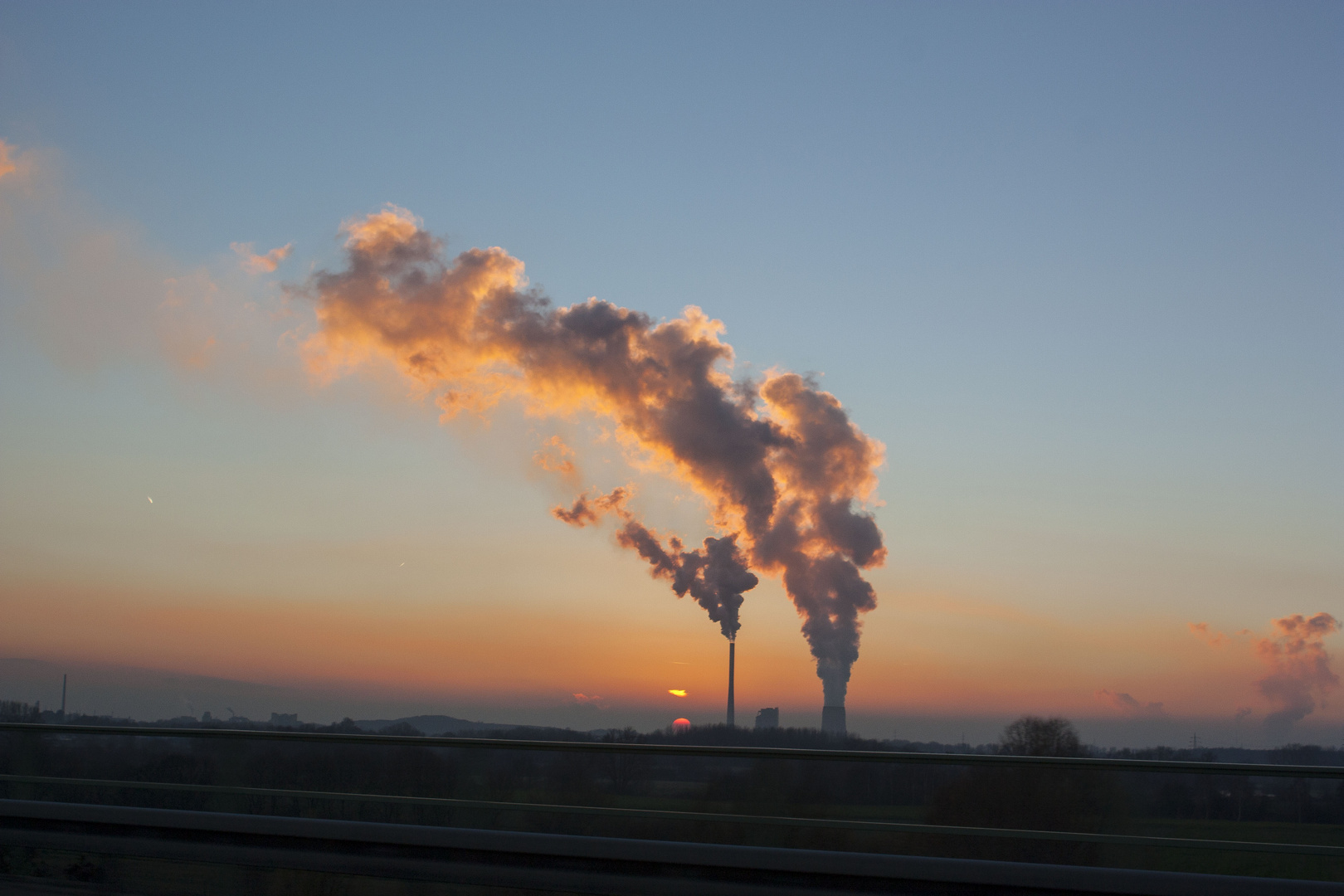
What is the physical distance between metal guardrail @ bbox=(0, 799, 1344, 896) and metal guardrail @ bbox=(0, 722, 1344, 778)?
2.10 feet

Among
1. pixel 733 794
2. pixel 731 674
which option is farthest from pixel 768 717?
pixel 733 794

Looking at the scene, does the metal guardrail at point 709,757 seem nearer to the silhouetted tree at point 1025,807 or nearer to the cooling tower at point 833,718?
the silhouetted tree at point 1025,807

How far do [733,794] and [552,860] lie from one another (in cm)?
111

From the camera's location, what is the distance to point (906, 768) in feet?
19.8

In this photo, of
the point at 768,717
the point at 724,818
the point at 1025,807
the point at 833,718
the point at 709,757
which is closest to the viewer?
the point at 1025,807

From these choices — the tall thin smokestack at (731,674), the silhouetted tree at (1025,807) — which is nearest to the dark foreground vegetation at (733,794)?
the silhouetted tree at (1025,807)

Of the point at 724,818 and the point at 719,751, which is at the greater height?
the point at 719,751

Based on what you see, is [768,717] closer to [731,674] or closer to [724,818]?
[731,674]

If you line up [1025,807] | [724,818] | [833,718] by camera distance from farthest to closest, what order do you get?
1. [833,718]
2. [724,818]
3. [1025,807]

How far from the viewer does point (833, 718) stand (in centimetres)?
5209

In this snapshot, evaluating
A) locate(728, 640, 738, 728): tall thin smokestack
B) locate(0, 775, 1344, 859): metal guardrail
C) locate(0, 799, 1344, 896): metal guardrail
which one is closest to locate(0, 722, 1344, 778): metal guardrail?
locate(0, 775, 1344, 859): metal guardrail

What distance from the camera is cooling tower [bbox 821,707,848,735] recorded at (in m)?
51.6

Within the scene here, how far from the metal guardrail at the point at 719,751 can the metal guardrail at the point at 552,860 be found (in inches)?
25.2

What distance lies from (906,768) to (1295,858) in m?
1.91
